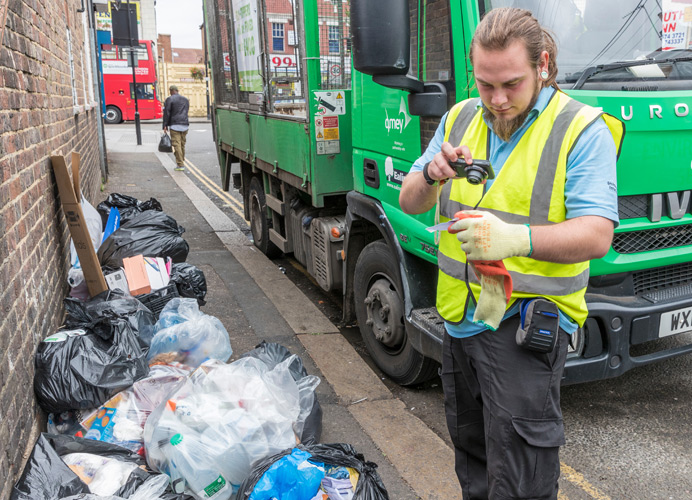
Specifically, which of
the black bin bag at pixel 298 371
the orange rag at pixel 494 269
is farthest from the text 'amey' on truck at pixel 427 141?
the orange rag at pixel 494 269

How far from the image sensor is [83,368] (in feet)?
9.60

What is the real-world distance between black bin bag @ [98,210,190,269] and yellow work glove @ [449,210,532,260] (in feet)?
11.7

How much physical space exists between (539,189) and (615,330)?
1.40 meters

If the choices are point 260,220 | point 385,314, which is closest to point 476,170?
point 385,314

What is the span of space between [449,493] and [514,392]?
3.75ft

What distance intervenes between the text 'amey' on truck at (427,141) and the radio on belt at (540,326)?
1.11 metres

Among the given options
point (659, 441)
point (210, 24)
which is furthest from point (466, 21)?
point (210, 24)

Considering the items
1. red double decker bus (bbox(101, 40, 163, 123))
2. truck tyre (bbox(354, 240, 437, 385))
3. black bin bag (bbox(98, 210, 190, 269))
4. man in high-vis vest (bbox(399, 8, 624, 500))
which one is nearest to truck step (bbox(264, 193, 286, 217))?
black bin bag (bbox(98, 210, 190, 269))

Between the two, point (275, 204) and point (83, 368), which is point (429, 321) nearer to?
point (83, 368)

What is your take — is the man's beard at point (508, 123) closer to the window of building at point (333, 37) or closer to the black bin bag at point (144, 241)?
the window of building at point (333, 37)

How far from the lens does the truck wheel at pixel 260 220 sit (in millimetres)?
6941

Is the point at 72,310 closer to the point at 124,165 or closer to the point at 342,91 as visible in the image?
the point at 342,91

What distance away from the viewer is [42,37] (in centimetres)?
391

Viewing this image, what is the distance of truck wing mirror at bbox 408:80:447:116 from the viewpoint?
10.0 ft
